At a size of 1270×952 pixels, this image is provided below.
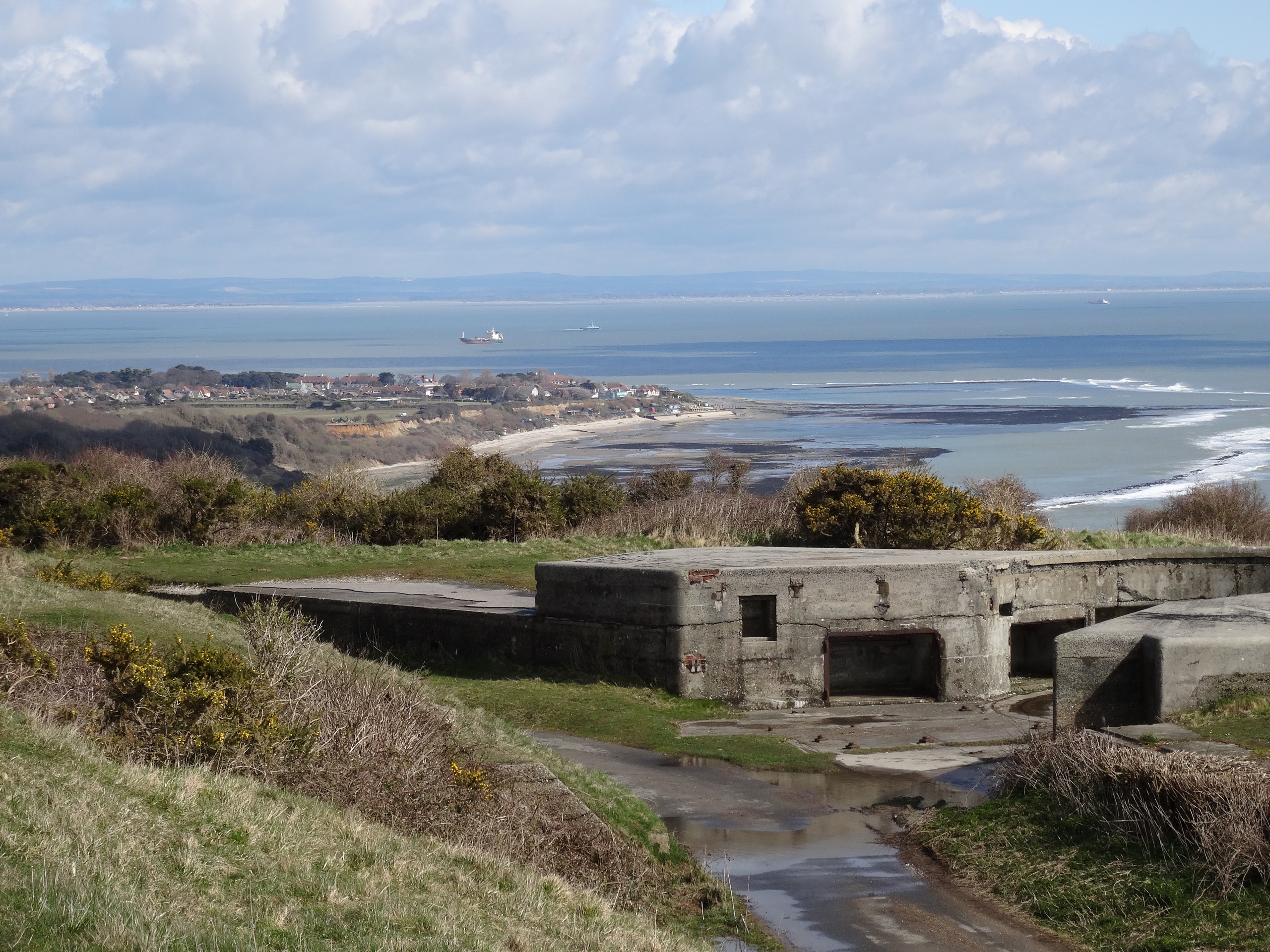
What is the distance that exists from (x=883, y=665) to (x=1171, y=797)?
8.10 m

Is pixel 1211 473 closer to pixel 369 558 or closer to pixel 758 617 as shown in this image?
pixel 369 558

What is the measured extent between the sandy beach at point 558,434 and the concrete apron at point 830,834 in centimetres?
4608

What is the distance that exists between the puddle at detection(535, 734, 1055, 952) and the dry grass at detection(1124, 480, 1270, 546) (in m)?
19.9

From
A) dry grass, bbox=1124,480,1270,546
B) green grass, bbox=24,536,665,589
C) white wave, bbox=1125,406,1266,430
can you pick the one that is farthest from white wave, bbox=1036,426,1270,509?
green grass, bbox=24,536,665,589

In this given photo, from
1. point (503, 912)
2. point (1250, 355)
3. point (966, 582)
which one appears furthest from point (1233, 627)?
point (1250, 355)

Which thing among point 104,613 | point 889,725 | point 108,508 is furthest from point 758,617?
point 108,508

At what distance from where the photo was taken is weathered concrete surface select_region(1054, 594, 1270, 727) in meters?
13.0

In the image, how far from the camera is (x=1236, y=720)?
12.5 metres

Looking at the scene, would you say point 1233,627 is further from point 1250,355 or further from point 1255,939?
point 1250,355

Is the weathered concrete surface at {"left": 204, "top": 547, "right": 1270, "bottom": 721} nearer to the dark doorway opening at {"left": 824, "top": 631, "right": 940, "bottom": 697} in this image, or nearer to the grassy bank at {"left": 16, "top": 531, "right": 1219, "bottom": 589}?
the dark doorway opening at {"left": 824, "top": 631, "right": 940, "bottom": 697}

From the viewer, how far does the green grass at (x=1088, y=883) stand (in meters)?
8.71

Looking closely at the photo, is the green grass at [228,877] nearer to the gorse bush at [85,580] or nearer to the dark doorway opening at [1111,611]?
the gorse bush at [85,580]

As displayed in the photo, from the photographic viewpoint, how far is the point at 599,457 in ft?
218

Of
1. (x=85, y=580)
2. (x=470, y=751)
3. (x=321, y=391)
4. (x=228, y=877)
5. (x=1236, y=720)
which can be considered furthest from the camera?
(x=321, y=391)
